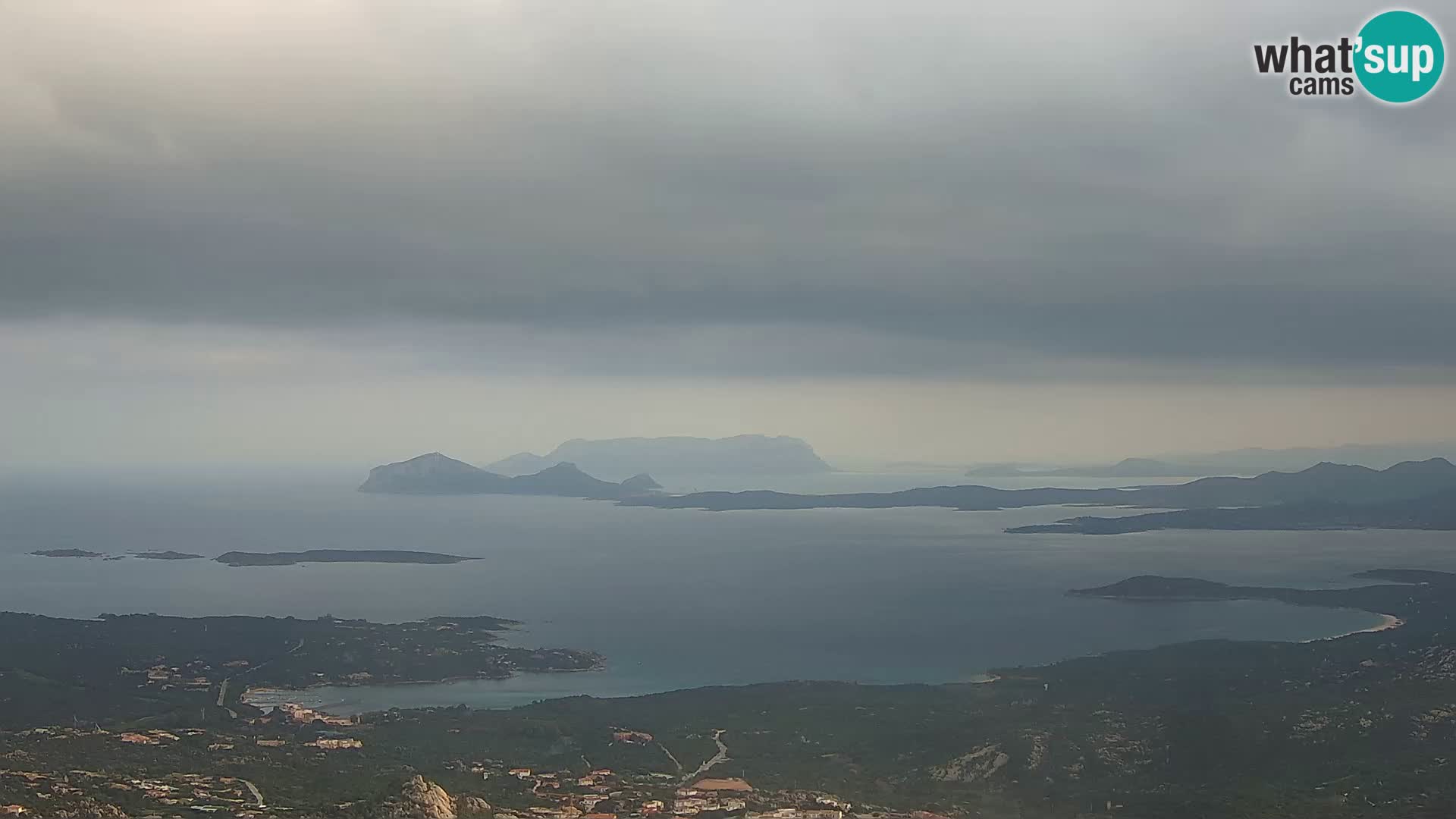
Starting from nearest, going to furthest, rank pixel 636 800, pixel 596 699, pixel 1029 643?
pixel 636 800
pixel 596 699
pixel 1029 643

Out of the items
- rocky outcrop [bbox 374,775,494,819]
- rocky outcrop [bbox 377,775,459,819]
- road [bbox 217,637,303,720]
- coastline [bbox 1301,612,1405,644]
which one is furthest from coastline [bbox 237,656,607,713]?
coastline [bbox 1301,612,1405,644]

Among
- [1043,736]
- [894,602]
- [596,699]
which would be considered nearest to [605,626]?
[894,602]

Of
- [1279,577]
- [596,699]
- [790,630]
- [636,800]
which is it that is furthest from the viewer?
[1279,577]

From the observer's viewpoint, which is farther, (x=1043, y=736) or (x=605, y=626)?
(x=605, y=626)

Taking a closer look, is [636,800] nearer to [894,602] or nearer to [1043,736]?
[1043,736]

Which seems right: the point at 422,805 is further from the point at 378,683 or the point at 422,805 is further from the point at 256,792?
the point at 378,683

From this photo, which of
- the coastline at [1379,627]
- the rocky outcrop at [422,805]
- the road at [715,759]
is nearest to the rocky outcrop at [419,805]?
the rocky outcrop at [422,805]

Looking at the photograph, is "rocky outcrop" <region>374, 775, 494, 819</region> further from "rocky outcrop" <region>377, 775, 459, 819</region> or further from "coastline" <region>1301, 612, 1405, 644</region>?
"coastline" <region>1301, 612, 1405, 644</region>

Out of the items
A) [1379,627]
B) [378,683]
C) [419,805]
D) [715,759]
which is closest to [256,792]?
[419,805]

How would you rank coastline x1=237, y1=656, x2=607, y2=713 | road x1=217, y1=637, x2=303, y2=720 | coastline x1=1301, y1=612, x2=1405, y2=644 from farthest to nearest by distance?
1. coastline x1=1301, y1=612, x2=1405, y2=644
2. coastline x1=237, y1=656, x2=607, y2=713
3. road x1=217, y1=637, x2=303, y2=720

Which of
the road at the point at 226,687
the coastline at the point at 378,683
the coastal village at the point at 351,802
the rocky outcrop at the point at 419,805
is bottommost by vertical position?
the coastline at the point at 378,683

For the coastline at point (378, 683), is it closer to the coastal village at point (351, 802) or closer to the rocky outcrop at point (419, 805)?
the coastal village at point (351, 802)
